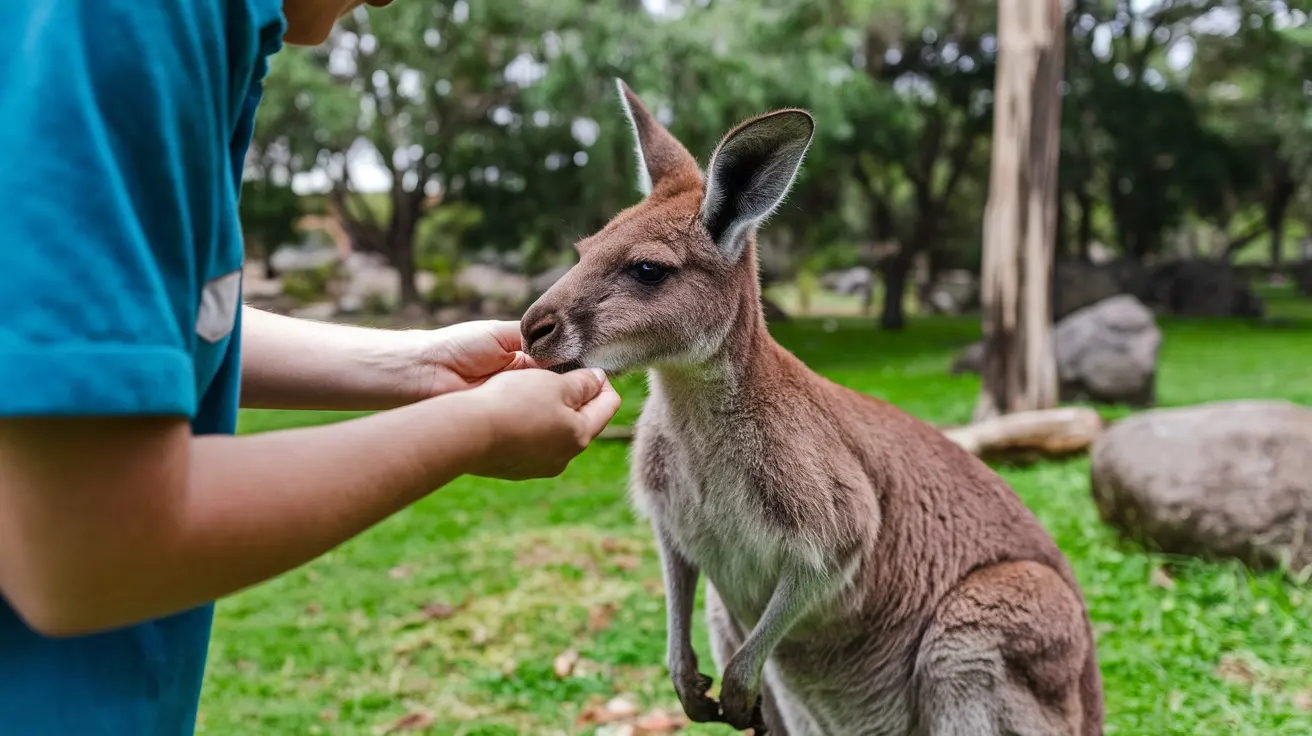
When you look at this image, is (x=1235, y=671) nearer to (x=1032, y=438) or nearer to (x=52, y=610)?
(x=1032, y=438)

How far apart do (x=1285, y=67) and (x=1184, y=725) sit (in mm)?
14995

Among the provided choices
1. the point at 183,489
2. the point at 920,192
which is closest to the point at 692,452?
the point at 183,489

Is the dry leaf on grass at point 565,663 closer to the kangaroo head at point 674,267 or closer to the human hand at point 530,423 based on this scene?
the kangaroo head at point 674,267

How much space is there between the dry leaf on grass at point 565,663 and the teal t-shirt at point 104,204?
233 centimetres

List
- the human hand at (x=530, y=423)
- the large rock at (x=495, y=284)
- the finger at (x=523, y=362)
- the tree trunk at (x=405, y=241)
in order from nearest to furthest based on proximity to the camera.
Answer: the human hand at (x=530, y=423) → the finger at (x=523, y=362) → the tree trunk at (x=405, y=241) → the large rock at (x=495, y=284)

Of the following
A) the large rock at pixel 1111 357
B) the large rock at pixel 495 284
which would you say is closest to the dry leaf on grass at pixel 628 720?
the large rock at pixel 1111 357

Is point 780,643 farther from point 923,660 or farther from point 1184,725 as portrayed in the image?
point 1184,725

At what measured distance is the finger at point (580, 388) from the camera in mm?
1060

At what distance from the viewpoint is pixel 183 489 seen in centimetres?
67

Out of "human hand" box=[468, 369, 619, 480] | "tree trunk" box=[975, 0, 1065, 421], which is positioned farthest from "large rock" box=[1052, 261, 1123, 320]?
"human hand" box=[468, 369, 619, 480]

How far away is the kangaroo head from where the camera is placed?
5.22 feet

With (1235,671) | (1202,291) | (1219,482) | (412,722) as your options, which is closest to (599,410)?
(412,722)

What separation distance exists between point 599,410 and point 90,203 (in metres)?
0.65

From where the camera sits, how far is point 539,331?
1.57m
